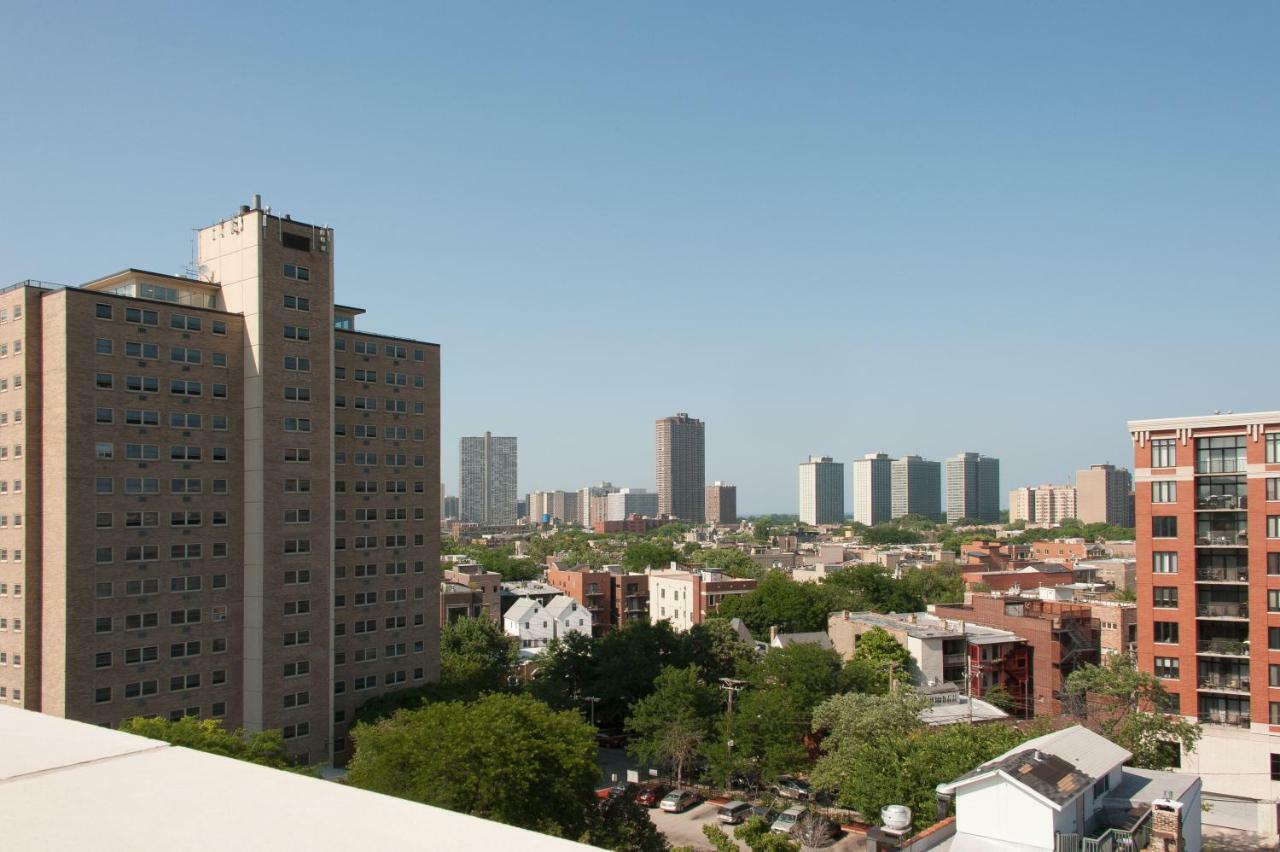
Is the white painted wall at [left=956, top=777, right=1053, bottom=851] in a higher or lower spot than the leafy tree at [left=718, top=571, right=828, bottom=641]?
higher

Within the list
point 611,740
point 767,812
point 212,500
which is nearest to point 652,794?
point 767,812

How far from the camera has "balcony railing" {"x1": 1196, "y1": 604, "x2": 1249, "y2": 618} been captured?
4597 cm

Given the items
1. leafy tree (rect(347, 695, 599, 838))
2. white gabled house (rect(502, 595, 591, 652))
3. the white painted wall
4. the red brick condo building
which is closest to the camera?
the white painted wall

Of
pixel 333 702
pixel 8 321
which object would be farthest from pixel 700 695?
pixel 8 321

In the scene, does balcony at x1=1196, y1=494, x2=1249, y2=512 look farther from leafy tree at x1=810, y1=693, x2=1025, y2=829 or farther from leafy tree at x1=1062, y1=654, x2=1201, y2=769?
leafy tree at x1=810, y1=693, x2=1025, y2=829

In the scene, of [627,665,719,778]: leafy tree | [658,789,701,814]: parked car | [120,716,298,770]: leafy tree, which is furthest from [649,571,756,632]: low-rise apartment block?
[120,716,298,770]: leafy tree

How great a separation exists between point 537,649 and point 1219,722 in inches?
2394

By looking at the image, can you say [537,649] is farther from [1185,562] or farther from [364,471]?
[1185,562]

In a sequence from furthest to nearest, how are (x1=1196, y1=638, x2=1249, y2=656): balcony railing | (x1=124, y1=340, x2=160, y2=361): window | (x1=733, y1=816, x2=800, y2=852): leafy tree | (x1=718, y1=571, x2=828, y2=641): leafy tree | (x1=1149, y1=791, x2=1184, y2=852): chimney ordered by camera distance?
(x1=718, y1=571, x2=828, y2=641): leafy tree
(x1=124, y1=340, x2=160, y2=361): window
(x1=1196, y1=638, x2=1249, y2=656): balcony railing
(x1=733, y1=816, x2=800, y2=852): leafy tree
(x1=1149, y1=791, x2=1184, y2=852): chimney

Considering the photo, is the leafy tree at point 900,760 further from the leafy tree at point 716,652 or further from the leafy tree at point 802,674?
the leafy tree at point 716,652

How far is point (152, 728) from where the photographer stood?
110 ft

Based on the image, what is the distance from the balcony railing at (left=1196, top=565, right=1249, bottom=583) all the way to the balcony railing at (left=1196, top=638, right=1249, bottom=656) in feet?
9.97

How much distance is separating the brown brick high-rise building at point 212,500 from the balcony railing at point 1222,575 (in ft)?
145

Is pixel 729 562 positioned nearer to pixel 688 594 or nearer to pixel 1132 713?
pixel 688 594
